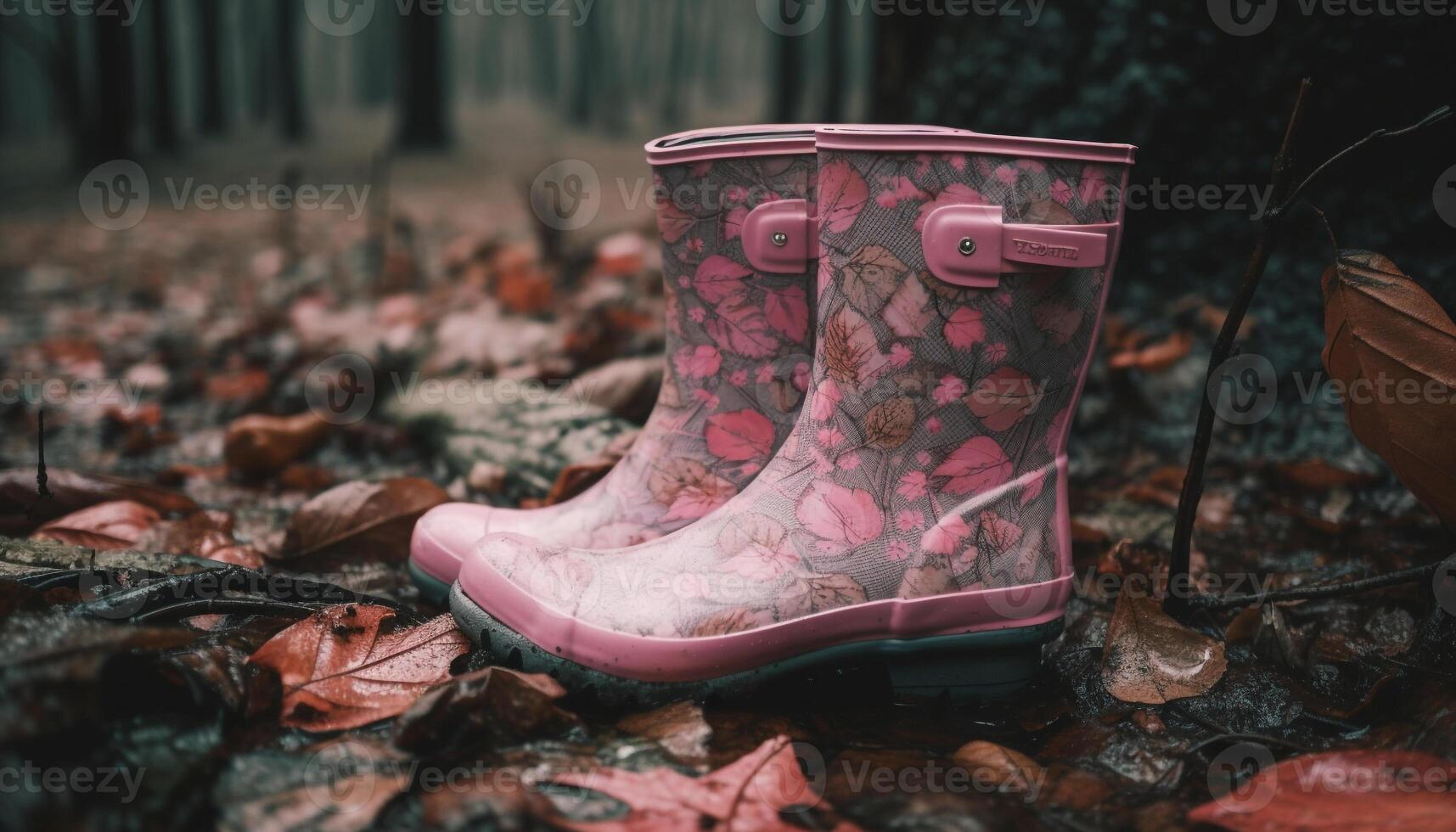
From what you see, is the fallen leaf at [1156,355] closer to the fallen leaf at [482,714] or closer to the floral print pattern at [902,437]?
the floral print pattern at [902,437]

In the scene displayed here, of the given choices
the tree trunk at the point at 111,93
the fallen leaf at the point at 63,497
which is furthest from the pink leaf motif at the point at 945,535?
the tree trunk at the point at 111,93

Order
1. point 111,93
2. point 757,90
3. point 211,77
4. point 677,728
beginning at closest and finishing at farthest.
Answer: point 677,728 < point 111,93 < point 211,77 < point 757,90

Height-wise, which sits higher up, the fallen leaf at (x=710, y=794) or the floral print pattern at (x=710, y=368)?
the floral print pattern at (x=710, y=368)

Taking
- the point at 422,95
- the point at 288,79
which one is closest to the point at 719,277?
the point at 422,95

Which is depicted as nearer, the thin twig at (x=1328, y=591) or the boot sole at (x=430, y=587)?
the thin twig at (x=1328, y=591)

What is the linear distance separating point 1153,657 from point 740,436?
1.65ft

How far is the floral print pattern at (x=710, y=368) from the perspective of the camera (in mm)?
1119

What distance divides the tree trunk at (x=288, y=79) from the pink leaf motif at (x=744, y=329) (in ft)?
33.7

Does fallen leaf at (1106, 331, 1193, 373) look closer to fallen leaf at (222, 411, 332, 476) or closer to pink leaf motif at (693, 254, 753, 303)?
pink leaf motif at (693, 254, 753, 303)

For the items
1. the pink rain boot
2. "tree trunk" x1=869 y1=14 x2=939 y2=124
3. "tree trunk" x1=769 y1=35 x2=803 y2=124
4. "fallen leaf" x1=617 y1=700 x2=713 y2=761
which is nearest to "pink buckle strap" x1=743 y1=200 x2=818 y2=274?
the pink rain boot

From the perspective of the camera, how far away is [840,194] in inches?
36.7

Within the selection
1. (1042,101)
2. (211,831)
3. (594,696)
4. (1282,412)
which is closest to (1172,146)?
(1042,101)

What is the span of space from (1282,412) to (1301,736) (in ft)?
2.89

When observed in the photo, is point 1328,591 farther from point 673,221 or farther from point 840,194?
point 673,221
